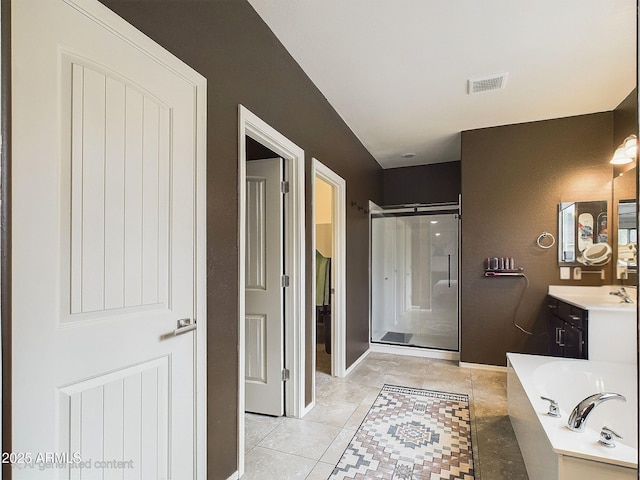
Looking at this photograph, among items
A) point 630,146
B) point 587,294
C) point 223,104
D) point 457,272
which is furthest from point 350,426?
point 630,146

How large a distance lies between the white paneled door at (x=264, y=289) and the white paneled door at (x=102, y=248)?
102cm

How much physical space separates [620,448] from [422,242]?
10.9 feet

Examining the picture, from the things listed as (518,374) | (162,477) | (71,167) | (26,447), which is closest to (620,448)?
(518,374)

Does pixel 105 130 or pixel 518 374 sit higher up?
pixel 105 130

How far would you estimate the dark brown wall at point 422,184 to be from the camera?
16.7 ft

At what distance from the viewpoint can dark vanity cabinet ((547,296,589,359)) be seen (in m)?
2.62

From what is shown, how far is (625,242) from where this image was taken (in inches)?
115

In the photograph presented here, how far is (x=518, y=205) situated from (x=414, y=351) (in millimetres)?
2064

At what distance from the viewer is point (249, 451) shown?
83.3 inches

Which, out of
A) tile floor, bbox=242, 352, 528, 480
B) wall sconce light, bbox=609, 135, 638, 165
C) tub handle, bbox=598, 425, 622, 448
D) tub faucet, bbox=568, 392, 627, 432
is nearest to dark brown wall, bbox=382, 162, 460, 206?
wall sconce light, bbox=609, 135, 638, 165

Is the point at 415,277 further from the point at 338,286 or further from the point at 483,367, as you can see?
the point at 338,286

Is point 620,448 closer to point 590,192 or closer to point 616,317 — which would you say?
point 616,317

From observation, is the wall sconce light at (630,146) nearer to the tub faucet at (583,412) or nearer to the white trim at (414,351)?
the tub faucet at (583,412)

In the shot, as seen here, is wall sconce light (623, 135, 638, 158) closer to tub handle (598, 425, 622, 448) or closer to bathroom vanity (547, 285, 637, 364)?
bathroom vanity (547, 285, 637, 364)
